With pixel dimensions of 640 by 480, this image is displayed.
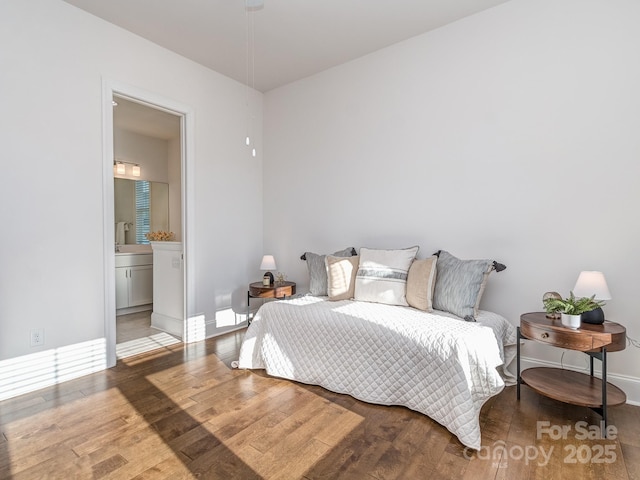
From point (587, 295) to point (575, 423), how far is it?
75cm

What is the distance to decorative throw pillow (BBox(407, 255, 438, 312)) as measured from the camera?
2666mm

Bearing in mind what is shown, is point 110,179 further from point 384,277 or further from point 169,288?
point 384,277

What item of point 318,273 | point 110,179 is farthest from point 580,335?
point 110,179

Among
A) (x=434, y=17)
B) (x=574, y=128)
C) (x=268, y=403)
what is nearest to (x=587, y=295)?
(x=574, y=128)

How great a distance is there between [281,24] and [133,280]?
382 centimetres

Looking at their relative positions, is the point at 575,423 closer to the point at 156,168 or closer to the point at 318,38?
the point at 318,38

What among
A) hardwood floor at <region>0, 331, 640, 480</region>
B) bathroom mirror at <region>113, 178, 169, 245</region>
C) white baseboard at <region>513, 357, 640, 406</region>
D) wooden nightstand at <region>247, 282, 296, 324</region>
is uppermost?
bathroom mirror at <region>113, 178, 169, 245</region>

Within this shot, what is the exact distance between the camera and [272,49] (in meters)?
3.40

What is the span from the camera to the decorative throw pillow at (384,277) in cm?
281

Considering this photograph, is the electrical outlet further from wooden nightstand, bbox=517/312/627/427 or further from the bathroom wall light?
wooden nightstand, bbox=517/312/627/427

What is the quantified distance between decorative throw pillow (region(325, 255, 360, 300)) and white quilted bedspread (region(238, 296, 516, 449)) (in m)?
0.14

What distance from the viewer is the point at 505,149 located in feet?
9.02

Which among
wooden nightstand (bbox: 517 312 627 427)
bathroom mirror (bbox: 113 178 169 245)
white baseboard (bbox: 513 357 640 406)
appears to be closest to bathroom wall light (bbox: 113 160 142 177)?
bathroom mirror (bbox: 113 178 169 245)

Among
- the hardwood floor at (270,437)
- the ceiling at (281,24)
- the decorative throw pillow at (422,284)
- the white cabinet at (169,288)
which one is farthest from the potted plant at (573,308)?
the white cabinet at (169,288)
